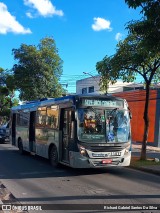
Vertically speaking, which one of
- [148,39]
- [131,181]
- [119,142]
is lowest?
[131,181]

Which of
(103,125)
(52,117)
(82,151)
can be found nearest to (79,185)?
(82,151)

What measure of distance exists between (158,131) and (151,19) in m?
20.9

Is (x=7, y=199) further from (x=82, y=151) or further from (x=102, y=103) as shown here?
(x=102, y=103)

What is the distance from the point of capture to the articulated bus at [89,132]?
43.8ft

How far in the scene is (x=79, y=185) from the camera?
37.0 feet

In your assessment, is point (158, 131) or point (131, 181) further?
point (158, 131)

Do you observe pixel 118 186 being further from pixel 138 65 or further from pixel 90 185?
pixel 138 65

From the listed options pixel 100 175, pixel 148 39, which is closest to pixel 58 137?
pixel 100 175

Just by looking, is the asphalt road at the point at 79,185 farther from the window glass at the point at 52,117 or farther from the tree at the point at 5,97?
the tree at the point at 5,97

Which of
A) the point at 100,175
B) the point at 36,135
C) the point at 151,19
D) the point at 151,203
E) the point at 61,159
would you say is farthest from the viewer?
the point at 36,135

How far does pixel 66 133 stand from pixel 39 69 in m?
19.5

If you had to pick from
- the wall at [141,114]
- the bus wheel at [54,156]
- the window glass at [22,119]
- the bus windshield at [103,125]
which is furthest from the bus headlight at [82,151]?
the wall at [141,114]

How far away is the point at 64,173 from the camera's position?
13930 millimetres

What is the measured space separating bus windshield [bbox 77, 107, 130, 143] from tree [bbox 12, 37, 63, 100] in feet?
64.3
